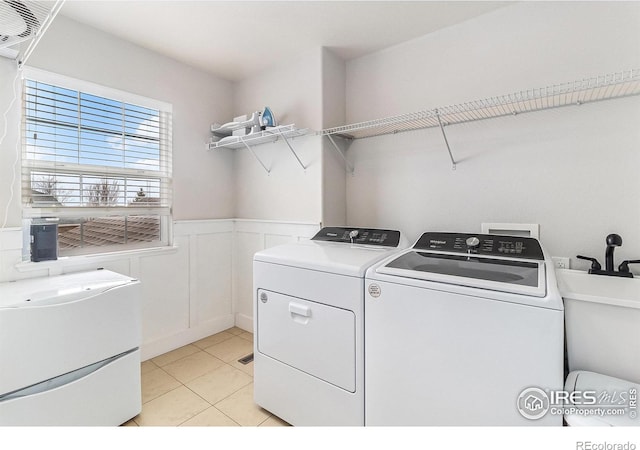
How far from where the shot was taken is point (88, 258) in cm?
206

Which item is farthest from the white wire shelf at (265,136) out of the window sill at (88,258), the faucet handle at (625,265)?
the faucet handle at (625,265)

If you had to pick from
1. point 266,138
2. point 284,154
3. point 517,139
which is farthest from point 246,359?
point 517,139

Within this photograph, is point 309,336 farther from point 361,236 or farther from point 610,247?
point 610,247

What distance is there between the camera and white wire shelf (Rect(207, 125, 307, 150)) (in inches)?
89.6

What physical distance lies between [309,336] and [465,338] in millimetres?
779

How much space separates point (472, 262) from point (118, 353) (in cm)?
203

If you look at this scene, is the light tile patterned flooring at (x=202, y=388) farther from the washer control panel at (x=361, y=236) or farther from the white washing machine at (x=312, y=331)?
the washer control panel at (x=361, y=236)

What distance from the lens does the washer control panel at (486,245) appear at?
1476mm

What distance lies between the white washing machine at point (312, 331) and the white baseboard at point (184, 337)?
3.82 ft

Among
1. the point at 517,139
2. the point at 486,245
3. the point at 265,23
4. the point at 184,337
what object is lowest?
the point at 184,337

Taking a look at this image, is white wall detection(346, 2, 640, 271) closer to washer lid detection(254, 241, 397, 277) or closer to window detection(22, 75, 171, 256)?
washer lid detection(254, 241, 397, 277)

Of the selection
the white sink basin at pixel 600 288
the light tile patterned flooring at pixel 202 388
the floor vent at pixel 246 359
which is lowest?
the light tile patterned flooring at pixel 202 388

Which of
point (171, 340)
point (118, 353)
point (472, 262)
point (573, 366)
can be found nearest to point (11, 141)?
point (118, 353)

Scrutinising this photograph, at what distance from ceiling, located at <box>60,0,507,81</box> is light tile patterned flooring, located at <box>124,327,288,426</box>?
2.57 meters
